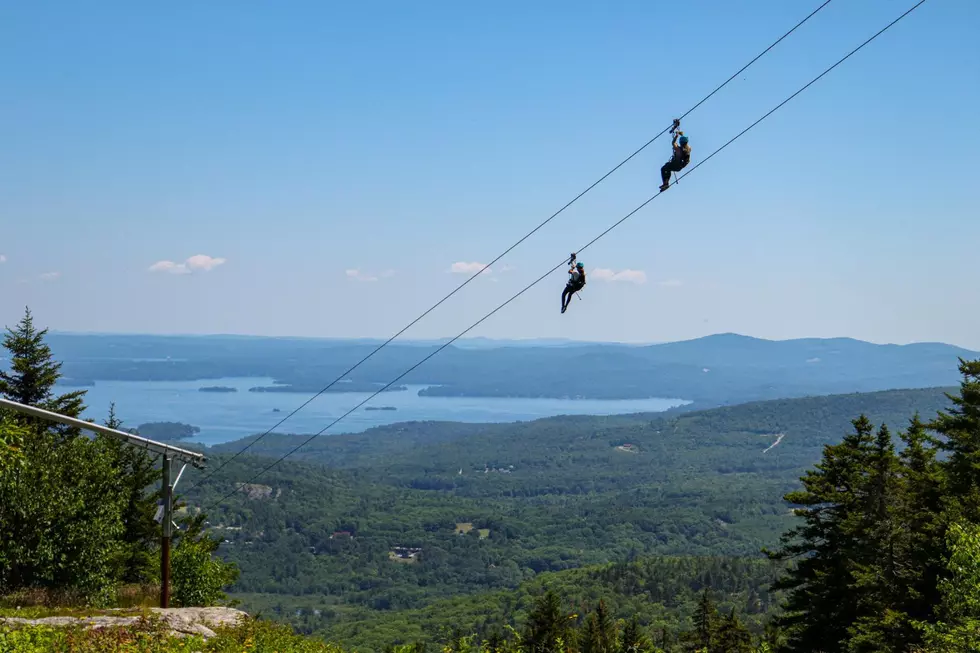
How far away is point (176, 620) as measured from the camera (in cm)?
2131

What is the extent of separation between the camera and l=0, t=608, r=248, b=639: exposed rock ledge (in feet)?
60.0

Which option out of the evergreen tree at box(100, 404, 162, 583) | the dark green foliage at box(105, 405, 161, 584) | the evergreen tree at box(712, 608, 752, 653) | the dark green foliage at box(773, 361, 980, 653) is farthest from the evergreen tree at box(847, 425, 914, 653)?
the evergreen tree at box(100, 404, 162, 583)

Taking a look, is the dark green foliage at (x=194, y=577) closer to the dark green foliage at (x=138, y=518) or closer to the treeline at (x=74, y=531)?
the treeline at (x=74, y=531)

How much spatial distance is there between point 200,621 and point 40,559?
11.6 m

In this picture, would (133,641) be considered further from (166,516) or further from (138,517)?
(138,517)

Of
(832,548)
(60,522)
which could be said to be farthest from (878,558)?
(60,522)

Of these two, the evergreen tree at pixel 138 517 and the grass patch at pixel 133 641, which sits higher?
the grass patch at pixel 133 641

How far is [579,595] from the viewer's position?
177625mm

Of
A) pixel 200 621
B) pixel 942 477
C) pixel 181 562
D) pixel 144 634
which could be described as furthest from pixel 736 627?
pixel 144 634

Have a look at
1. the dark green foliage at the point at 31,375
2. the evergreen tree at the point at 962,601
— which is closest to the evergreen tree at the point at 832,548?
the evergreen tree at the point at 962,601

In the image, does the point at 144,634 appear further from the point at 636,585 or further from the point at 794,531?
the point at 636,585

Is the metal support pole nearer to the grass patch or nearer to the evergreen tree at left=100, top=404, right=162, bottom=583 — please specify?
the grass patch

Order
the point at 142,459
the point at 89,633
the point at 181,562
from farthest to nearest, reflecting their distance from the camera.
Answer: the point at 142,459, the point at 181,562, the point at 89,633

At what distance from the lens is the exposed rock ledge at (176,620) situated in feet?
60.0
